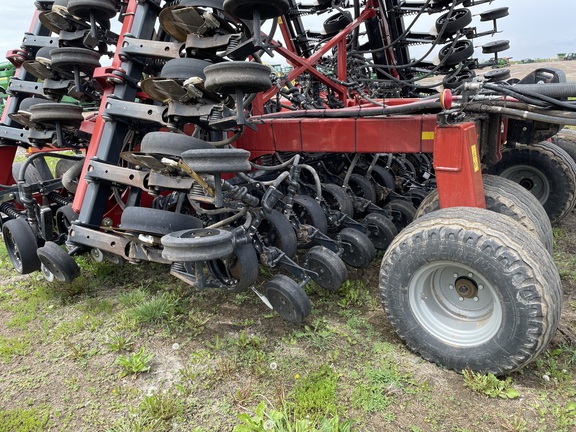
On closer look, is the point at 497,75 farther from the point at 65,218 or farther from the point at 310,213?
the point at 65,218

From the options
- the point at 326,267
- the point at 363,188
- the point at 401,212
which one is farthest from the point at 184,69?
the point at 401,212

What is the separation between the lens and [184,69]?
2.54 meters

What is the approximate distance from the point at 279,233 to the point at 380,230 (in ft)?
3.59

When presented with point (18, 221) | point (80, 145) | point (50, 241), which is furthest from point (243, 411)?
point (80, 145)

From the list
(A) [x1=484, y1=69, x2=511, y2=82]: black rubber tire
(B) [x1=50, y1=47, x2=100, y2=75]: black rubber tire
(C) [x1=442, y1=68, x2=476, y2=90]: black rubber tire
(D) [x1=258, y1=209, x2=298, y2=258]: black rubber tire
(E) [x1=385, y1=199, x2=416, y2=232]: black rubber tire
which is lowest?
(E) [x1=385, y1=199, x2=416, y2=232]: black rubber tire

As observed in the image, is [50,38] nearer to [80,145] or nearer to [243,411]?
[80,145]

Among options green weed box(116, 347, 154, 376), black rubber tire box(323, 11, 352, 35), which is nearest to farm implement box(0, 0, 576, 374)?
green weed box(116, 347, 154, 376)

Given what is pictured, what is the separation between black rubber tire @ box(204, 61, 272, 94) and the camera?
2197 mm

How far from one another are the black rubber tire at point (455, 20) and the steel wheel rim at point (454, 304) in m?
4.11

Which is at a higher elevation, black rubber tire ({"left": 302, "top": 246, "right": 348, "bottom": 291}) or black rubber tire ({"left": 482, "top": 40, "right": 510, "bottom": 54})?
black rubber tire ({"left": 482, "top": 40, "right": 510, "bottom": 54})

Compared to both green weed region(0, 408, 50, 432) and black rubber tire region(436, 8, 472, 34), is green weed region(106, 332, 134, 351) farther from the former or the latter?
black rubber tire region(436, 8, 472, 34)

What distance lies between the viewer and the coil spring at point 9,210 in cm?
384

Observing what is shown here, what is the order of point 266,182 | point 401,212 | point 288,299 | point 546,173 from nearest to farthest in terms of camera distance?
1. point 288,299
2. point 266,182
3. point 401,212
4. point 546,173

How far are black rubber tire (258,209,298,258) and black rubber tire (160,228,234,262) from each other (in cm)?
74
